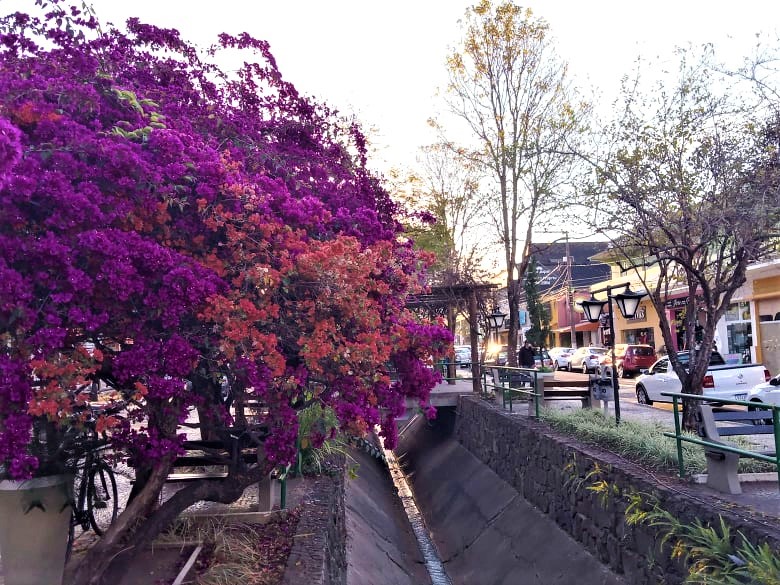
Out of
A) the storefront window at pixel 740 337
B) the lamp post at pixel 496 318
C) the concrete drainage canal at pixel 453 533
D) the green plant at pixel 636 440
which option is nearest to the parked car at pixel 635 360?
the storefront window at pixel 740 337

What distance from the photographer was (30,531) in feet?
17.1

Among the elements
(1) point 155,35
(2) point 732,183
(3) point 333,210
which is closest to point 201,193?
(3) point 333,210

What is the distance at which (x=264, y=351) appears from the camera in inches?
184

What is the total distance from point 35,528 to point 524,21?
15342 millimetres

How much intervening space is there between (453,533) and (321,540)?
23.2ft

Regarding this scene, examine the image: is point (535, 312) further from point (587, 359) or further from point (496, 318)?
point (496, 318)

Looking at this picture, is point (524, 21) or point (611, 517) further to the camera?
point (524, 21)

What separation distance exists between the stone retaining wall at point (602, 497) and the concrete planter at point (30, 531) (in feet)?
16.7

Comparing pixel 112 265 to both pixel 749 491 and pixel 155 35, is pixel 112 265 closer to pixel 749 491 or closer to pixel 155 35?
pixel 155 35

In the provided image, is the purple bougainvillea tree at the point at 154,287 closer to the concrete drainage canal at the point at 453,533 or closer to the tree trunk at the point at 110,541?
the tree trunk at the point at 110,541

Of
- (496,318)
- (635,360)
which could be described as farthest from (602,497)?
(635,360)

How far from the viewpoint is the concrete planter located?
5.18m

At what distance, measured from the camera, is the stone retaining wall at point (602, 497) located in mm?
5918

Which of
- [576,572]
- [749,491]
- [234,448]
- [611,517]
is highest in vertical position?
[234,448]
